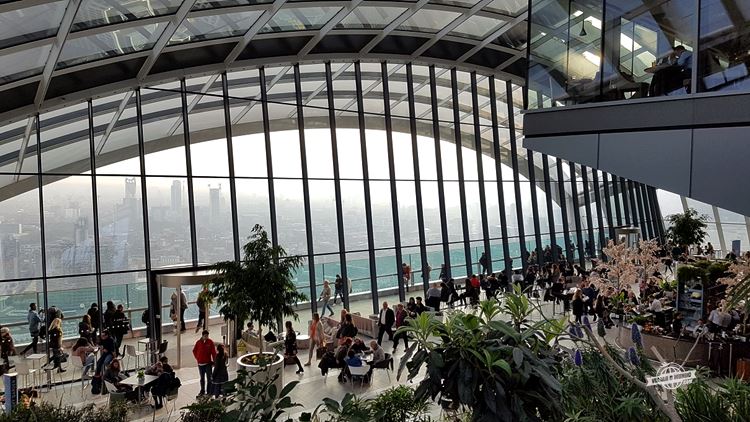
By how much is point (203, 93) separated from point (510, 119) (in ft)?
40.6

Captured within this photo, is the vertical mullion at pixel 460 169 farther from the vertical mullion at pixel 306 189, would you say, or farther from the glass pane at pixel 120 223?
the glass pane at pixel 120 223

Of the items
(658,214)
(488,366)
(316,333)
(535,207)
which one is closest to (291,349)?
(316,333)

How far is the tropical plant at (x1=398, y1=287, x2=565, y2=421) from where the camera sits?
318cm

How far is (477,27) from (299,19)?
6.50 meters

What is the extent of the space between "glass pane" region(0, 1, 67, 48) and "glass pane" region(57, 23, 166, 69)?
96cm

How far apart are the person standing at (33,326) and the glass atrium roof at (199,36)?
4.29 m

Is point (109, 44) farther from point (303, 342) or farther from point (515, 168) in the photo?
point (515, 168)

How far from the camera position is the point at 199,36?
529 inches

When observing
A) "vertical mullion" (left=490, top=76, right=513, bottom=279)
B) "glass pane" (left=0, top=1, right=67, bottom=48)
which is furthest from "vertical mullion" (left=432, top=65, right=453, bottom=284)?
"glass pane" (left=0, top=1, right=67, bottom=48)

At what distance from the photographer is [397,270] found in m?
17.0

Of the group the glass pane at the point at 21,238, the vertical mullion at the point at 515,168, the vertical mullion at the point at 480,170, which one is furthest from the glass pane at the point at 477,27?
the glass pane at the point at 21,238

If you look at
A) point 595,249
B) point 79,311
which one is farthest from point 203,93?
point 595,249

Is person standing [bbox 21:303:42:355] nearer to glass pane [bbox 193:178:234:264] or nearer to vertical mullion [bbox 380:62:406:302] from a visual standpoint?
glass pane [bbox 193:178:234:264]

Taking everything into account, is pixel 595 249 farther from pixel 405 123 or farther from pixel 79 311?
pixel 79 311
